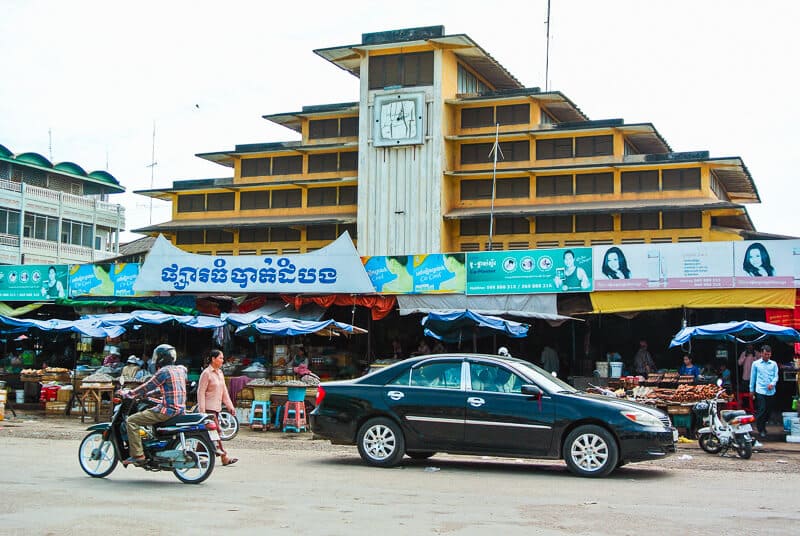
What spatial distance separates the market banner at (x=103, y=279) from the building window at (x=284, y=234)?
9.14 meters

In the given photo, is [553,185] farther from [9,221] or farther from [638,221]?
[9,221]

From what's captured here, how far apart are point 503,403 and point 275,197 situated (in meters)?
29.3

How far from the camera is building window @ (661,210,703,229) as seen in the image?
112 feet

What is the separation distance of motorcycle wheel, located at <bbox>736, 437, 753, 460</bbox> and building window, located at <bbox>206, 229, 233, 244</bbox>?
28475mm

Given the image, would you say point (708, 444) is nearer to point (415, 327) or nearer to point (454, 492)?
point (454, 492)

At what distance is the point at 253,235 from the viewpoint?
40.8 meters

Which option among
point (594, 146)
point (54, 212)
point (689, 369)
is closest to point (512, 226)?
point (594, 146)

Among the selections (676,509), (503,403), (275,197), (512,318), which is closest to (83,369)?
(512,318)

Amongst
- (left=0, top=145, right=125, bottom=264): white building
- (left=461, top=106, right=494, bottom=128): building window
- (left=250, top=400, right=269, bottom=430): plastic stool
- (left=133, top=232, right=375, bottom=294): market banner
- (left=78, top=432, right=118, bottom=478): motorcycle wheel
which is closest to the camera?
(left=78, top=432, right=118, bottom=478): motorcycle wheel

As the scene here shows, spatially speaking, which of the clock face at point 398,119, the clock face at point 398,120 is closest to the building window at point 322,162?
the clock face at point 398,119


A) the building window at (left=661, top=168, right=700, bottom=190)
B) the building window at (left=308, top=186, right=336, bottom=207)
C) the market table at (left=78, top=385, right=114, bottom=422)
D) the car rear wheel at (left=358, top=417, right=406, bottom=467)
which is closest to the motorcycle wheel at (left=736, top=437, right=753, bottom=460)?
the car rear wheel at (left=358, top=417, right=406, bottom=467)

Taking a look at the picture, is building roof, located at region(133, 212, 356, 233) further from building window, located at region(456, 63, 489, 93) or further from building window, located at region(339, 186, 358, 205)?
building window, located at region(456, 63, 489, 93)

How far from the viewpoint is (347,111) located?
39.6 metres

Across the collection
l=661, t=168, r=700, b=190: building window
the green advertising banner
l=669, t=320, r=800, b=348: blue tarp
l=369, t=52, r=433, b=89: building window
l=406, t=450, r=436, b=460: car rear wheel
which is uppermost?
l=369, t=52, r=433, b=89: building window
